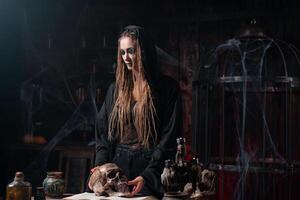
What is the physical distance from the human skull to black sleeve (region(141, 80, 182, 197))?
17 cm

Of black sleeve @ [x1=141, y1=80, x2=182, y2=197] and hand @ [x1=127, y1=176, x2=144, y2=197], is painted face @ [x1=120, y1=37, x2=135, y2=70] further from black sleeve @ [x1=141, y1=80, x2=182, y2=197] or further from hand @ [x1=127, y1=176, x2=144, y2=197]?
hand @ [x1=127, y1=176, x2=144, y2=197]

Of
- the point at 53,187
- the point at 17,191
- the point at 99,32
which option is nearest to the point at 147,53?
the point at 53,187

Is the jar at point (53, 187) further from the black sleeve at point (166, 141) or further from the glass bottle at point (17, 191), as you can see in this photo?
the black sleeve at point (166, 141)

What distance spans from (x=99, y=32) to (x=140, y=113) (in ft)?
11.6

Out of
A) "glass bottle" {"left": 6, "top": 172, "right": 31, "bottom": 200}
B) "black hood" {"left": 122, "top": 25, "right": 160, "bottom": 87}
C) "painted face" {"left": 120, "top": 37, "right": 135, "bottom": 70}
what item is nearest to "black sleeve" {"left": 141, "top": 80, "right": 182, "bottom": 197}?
"black hood" {"left": 122, "top": 25, "right": 160, "bottom": 87}

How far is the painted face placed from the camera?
2576 mm

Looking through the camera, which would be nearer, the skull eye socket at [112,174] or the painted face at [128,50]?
the skull eye socket at [112,174]

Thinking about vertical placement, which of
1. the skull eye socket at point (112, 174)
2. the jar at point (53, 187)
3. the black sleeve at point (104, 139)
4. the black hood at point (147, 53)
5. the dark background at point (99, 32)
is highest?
the dark background at point (99, 32)

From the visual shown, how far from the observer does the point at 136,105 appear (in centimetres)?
262

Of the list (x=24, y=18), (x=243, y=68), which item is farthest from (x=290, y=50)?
(x=24, y=18)

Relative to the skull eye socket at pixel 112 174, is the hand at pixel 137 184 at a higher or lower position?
lower

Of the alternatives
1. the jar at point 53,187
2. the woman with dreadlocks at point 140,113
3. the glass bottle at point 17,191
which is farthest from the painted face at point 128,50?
the glass bottle at point 17,191

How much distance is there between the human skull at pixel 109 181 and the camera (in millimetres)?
2305

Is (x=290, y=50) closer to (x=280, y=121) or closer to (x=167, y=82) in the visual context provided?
(x=280, y=121)
